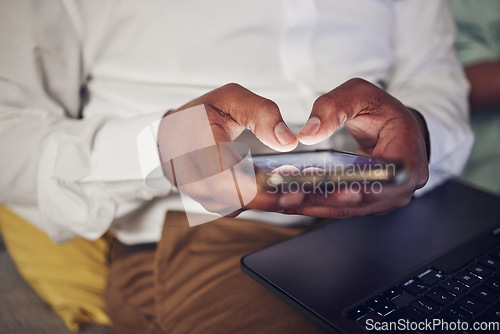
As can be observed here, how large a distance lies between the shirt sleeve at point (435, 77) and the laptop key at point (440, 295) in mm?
195

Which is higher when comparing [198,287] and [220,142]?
[220,142]

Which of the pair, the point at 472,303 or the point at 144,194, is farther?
the point at 144,194

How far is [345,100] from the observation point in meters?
0.27

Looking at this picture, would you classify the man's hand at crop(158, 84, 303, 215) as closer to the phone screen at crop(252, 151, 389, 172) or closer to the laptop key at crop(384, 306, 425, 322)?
the phone screen at crop(252, 151, 389, 172)

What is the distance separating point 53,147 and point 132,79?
0.12 meters

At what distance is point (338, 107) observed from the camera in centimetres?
26

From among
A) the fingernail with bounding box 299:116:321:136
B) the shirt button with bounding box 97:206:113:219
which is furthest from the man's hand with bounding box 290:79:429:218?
the shirt button with bounding box 97:206:113:219

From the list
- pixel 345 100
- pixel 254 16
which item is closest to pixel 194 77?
pixel 254 16

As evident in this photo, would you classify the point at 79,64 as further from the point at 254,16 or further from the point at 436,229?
the point at 436,229

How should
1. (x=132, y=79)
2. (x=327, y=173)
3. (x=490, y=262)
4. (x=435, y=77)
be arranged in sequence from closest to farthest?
1. (x=327, y=173)
2. (x=490, y=262)
3. (x=132, y=79)
4. (x=435, y=77)

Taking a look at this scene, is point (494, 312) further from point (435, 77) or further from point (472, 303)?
point (435, 77)

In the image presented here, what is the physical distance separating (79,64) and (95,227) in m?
0.19

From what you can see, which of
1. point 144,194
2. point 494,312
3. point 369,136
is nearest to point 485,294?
point 494,312

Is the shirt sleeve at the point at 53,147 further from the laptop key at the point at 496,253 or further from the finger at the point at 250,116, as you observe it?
the laptop key at the point at 496,253
